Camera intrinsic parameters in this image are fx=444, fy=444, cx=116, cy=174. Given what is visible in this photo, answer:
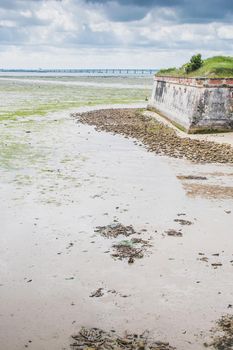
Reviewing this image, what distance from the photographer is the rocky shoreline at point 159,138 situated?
58.9ft

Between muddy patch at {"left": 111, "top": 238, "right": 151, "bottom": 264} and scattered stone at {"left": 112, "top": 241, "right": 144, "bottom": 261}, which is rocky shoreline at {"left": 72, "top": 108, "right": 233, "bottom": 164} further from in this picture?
scattered stone at {"left": 112, "top": 241, "right": 144, "bottom": 261}

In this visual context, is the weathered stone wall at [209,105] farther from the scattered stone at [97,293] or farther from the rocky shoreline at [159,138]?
the scattered stone at [97,293]

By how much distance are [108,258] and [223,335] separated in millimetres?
2873

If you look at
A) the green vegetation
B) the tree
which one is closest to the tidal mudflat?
the green vegetation

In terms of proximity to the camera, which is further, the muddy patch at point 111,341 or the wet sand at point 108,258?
the wet sand at point 108,258

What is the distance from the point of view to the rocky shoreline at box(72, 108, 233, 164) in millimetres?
17953

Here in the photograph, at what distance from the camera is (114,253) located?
823 centimetres

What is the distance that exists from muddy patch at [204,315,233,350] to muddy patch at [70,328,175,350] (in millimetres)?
559

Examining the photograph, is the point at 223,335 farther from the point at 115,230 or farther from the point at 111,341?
the point at 115,230

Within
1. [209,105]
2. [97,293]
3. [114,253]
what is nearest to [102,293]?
[97,293]

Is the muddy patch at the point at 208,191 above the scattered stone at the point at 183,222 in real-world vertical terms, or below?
above

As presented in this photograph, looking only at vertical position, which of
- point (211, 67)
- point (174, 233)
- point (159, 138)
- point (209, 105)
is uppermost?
point (211, 67)

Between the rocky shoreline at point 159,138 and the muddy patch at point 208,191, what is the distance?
3768 mm

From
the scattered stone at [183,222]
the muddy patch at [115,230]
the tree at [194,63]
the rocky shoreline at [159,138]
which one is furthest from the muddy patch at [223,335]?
the tree at [194,63]
